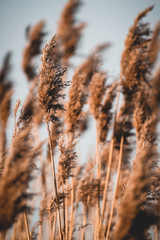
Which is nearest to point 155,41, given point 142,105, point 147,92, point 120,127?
point 147,92

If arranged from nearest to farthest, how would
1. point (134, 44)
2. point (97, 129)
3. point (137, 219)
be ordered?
point (137, 219), point (134, 44), point (97, 129)

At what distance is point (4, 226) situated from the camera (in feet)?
4.00

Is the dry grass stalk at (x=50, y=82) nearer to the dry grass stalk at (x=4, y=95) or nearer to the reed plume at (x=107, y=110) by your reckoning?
the reed plume at (x=107, y=110)

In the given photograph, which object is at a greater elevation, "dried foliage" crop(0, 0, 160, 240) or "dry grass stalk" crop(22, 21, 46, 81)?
"dry grass stalk" crop(22, 21, 46, 81)

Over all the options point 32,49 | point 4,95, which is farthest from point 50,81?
point 32,49

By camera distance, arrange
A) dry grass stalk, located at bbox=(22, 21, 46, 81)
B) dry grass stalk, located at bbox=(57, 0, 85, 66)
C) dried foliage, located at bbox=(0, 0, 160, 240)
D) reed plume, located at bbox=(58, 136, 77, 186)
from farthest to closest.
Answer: dry grass stalk, located at bbox=(22, 21, 46, 81) → dry grass stalk, located at bbox=(57, 0, 85, 66) → reed plume, located at bbox=(58, 136, 77, 186) → dried foliage, located at bbox=(0, 0, 160, 240)

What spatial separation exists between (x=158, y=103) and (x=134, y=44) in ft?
3.89

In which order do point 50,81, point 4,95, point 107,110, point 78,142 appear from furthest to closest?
point 4,95, point 107,110, point 78,142, point 50,81

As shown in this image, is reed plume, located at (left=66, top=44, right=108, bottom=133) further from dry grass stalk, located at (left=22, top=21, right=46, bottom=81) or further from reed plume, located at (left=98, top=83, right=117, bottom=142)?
dry grass stalk, located at (left=22, top=21, right=46, bottom=81)

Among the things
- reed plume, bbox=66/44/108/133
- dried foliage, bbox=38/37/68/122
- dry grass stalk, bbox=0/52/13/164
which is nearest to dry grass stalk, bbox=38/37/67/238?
dried foliage, bbox=38/37/68/122

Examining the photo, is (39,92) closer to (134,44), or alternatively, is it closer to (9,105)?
(9,105)

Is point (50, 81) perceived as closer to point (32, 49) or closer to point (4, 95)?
point (4, 95)

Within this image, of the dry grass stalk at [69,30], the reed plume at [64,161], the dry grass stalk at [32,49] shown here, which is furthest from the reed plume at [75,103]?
the dry grass stalk at [32,49]

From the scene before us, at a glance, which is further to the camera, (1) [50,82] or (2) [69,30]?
(2) [69,30]
